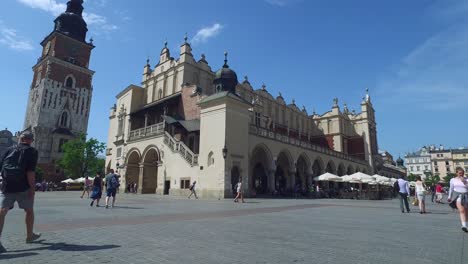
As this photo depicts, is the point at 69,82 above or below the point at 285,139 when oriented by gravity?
above

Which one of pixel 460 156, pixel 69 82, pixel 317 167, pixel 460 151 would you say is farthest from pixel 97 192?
pixel 460 151

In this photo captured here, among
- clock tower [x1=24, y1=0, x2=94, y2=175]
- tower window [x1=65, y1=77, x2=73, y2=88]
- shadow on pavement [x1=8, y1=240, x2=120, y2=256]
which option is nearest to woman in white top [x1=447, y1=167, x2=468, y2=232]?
shadow on pavement [x1=8, y1=240, x2=120, y2=256]

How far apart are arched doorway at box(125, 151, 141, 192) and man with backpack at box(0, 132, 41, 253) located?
3073cm

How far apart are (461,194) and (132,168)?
109 feet

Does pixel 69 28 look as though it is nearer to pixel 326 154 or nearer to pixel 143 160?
pixel 143 160

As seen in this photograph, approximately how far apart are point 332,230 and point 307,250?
266 cm

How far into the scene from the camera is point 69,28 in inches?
2402

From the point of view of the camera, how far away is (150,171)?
108 feet

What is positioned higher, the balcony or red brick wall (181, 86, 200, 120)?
red brick wall (181, 86, 200, 120)

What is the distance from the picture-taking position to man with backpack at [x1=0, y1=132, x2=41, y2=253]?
4.92 m

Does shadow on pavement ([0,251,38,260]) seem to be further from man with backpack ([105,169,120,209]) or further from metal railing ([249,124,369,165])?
metal railing ([249,124,369,165])

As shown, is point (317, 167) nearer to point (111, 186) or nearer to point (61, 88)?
point (111, 186)

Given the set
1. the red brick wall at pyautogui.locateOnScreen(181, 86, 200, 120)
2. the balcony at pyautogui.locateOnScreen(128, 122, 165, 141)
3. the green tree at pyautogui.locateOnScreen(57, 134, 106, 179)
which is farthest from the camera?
the green tree at pyautogui.locateOnScreen(57, 134, 106, 179)

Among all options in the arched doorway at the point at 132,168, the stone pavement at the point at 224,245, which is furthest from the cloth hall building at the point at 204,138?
the stone pavement at the point at 224,245
